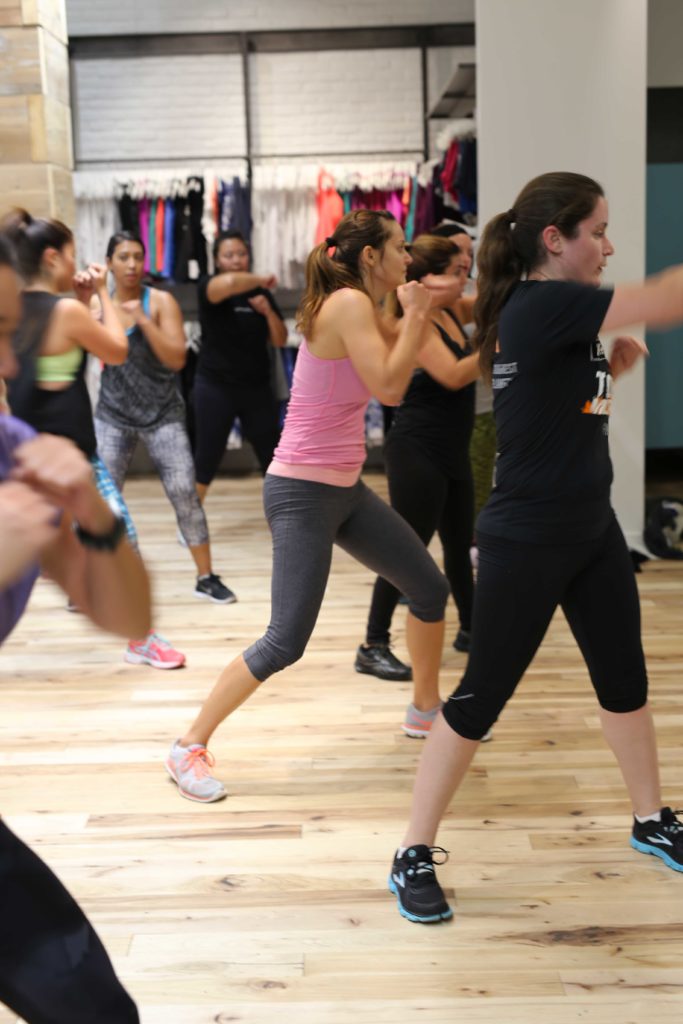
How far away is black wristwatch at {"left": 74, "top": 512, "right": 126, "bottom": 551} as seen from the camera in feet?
3.97

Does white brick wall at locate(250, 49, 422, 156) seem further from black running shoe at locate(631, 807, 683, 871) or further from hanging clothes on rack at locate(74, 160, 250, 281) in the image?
black running shoe at locate(631, 807, 683, 871)

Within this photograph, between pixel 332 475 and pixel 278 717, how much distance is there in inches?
43.7

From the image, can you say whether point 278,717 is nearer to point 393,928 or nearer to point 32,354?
point 393,928

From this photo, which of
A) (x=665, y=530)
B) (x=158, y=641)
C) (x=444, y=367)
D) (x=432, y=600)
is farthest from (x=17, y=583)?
(x=665, y=530)

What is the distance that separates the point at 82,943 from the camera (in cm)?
128

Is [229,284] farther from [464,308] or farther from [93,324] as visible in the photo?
[93,324]

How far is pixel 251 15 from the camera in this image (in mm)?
8539

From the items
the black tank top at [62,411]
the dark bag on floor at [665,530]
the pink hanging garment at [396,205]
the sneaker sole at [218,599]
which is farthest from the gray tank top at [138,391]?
the pink hanging garment at [396,205]

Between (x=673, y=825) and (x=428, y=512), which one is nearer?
(x=673, y=825)

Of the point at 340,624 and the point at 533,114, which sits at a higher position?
the point at 533,114

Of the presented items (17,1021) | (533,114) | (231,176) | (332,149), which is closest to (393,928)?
(17,1021)

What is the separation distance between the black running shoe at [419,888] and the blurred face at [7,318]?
1.71 metres

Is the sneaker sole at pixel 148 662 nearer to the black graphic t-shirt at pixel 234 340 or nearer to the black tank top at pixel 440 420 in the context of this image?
the black tank top at pixel 440 420

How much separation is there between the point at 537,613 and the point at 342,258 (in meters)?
1.09
